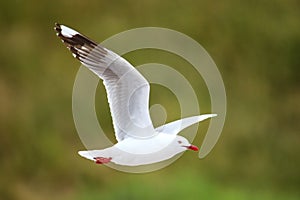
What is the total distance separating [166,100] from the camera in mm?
3064

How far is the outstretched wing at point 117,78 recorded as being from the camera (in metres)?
1.30

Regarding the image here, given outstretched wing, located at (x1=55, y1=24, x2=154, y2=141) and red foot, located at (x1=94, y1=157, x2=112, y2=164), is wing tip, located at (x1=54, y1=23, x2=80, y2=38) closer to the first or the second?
outstretched wing, located at (x1=55, y1=24, x2=154, y2=141)

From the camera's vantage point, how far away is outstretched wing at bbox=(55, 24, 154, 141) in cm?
130

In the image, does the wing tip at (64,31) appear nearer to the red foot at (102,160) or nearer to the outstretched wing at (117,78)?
the outstretched wing at (117,78)

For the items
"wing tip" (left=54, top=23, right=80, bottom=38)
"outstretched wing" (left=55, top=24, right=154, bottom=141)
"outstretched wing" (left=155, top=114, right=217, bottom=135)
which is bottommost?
"outstretched wing" (left=155, top=114, right=217, bottom=135)

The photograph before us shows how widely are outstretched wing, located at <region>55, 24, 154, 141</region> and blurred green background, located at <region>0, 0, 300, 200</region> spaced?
1.44 meters

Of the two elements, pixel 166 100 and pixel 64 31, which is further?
pixel 166 100

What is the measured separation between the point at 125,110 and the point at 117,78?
53 millimetres

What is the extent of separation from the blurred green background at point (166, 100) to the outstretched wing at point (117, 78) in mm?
1443

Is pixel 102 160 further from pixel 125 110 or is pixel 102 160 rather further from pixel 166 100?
pixel 166 100

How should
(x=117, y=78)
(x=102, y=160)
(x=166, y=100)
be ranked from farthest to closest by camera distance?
(x=166, y=100)
(x=117, y=78)
(x=102, y=160)

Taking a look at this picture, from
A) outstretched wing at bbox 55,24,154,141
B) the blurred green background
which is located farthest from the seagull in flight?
the blurred green background

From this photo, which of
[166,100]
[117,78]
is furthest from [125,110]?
[166,100]

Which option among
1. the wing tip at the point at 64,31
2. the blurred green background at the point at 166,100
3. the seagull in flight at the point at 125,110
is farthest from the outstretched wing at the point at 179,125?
the blurred green background at the point at 166,100
